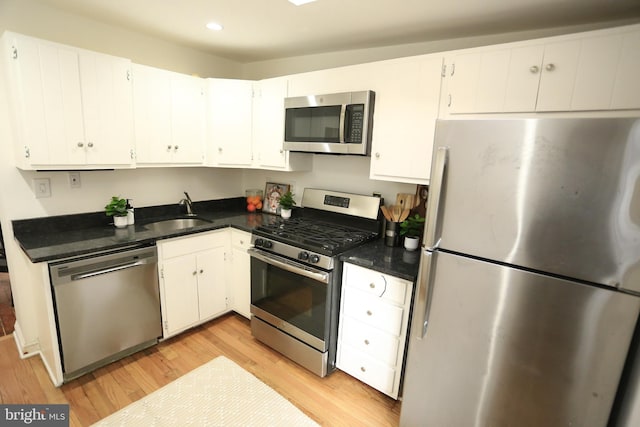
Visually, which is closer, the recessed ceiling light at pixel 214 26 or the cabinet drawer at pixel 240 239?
Answer: the recessed ceiling light at pixel 214 26

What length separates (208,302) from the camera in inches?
108

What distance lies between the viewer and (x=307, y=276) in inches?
85.0

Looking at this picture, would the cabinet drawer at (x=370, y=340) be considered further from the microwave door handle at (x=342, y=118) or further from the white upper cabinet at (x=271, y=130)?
the white upper cabinet at (x=271, y=130)

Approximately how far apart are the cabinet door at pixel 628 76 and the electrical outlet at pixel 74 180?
11.0 ft

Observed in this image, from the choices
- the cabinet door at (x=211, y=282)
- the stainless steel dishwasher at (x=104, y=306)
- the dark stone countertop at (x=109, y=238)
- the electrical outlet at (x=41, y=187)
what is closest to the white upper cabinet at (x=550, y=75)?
the dark stone countertop at (x=109, y=238)

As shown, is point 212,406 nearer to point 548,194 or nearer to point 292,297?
point 292,297

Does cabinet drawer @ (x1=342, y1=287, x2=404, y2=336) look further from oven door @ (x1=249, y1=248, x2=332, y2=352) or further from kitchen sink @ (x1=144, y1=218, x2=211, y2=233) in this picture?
kitchen sink @ (x1=144, y1=218, x2=211, y2=233)

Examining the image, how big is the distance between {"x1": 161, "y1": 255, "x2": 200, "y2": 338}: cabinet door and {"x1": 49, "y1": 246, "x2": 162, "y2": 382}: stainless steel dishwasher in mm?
78

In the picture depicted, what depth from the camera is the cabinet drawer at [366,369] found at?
6.58 ft

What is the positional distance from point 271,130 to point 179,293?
1.56m

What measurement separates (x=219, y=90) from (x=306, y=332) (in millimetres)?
2162

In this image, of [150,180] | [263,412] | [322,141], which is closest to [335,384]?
[263,412]

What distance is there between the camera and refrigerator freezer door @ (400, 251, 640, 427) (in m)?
1.18

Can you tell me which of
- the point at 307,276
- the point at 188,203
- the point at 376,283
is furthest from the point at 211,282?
the point at 376,283
